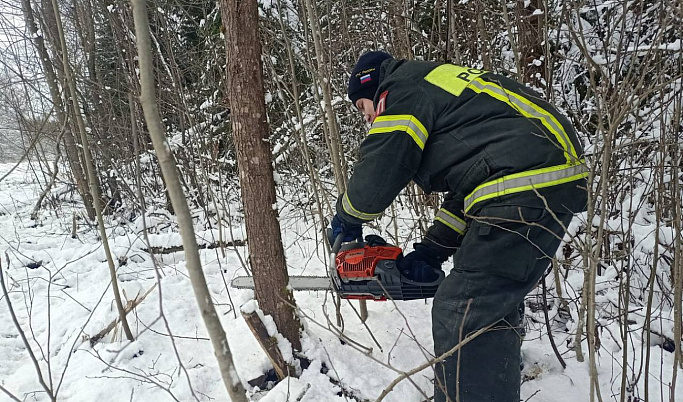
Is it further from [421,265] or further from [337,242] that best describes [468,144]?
[337,242]

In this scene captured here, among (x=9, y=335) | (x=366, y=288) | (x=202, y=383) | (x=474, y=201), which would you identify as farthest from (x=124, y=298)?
(x=474, y=201)

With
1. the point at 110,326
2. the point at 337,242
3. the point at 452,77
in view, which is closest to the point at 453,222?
the point at 337,242

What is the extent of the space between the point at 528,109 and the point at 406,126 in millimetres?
615

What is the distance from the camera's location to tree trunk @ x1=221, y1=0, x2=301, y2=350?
2600 mm

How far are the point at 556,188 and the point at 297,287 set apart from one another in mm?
1951

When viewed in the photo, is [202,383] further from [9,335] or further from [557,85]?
[557,85]

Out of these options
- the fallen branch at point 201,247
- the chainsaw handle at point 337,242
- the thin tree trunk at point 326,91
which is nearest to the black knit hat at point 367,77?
the thin tree trunk at point 326,91

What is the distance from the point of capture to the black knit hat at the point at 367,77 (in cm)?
244

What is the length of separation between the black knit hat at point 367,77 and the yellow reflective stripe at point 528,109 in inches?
22.0

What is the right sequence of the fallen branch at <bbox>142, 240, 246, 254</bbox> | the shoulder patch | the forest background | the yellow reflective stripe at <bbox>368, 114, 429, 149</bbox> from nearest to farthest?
the forest background < the yellow reflective stripe at <bbox>368, 114, 429, 149</bbox> < the shoulder patch < the fallen branch at <bbox>142, 240, 246, 254</bbox>

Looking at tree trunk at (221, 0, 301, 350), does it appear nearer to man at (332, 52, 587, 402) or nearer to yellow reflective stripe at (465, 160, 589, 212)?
man at (332, 52, 587, 402)

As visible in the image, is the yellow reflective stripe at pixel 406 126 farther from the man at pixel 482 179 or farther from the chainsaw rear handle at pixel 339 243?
the chainsaw rear handle at pixel 339 243

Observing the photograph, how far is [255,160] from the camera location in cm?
274

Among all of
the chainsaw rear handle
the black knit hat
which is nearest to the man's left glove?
the chainsaw rear handle
